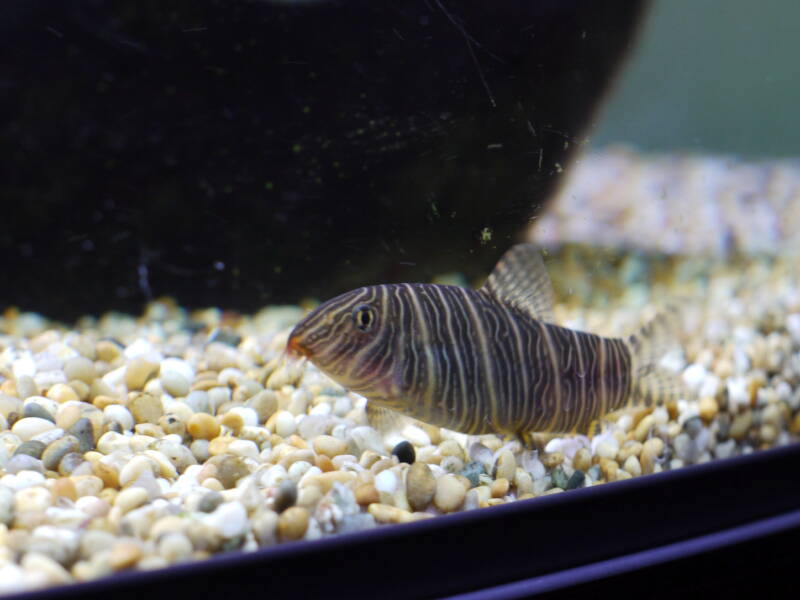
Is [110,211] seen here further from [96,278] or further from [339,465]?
[339,465]

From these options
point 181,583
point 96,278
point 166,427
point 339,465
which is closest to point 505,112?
point 339,465

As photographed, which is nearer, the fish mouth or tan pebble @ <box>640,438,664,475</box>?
the fish mouth

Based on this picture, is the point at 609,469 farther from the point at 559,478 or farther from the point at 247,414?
the point at 247,414

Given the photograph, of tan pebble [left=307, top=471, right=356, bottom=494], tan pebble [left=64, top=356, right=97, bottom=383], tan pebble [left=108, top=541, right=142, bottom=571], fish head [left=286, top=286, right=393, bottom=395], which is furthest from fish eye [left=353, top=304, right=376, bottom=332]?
tan pebble [left=64, top=356, right=97, bottom=383]

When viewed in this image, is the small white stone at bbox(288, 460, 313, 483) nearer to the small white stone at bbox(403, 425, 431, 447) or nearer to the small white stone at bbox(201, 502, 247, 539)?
the small white stone at bbox(201, 502, 247, 539)

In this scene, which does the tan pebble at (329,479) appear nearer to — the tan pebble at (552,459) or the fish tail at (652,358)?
the tan pebble at (552,459)

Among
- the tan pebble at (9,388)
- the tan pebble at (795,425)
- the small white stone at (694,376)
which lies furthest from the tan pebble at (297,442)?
the tan pebble at (795,425)

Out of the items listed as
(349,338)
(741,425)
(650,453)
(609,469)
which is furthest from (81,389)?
(741,425)
